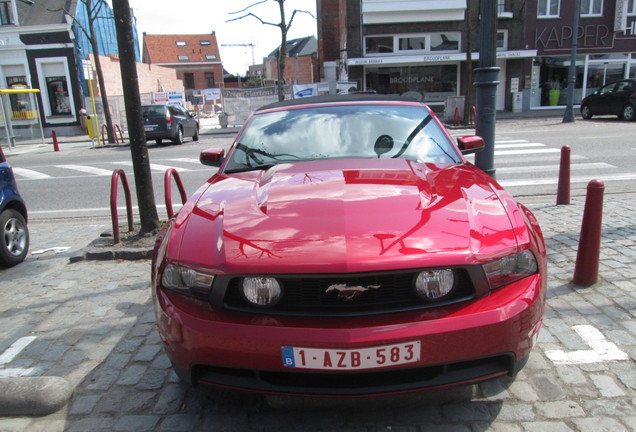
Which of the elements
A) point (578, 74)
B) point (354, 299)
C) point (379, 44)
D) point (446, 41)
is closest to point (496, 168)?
point (354, 299)

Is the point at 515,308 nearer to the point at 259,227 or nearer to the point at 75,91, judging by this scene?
the point at 259,227

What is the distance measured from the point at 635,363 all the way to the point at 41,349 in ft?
12.5

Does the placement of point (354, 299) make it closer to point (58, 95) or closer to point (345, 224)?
point (345, 224)

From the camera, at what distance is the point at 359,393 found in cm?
205

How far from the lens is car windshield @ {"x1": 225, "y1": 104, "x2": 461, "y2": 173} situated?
350cm

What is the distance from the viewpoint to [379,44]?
2791 cm

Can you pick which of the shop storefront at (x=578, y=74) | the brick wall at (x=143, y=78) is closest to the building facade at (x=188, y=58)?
the brick wall at (x=143, y=78)

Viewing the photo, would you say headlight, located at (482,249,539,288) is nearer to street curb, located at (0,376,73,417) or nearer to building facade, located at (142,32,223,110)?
street curb, located at (0,376,73,417)

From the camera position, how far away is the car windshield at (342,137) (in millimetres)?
3504

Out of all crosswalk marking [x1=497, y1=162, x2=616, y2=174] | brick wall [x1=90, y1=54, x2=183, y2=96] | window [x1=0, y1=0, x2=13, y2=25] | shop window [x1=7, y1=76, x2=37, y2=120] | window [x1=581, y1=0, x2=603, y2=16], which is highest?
window [x1=0, y1=0, x2=13, y2=25]

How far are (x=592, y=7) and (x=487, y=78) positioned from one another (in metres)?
27.4

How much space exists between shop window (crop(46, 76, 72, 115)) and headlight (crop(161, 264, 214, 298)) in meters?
27.4

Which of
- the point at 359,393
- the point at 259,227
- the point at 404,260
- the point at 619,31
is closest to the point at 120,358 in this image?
the point at 259,227

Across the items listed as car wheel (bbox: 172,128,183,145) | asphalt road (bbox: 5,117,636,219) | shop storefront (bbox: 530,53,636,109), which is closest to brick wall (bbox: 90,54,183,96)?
car wheel (bbox: 172,128,183,145)
